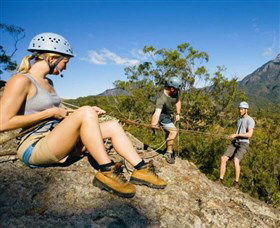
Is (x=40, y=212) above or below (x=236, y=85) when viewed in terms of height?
below

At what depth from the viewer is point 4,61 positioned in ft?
93.5

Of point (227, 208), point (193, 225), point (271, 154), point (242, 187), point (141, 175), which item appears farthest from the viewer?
point (271, 154)

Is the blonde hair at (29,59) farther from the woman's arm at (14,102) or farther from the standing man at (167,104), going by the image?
the standing man at (167,104)

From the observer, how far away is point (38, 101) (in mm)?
2760

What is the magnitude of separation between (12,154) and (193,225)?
7.60 ft

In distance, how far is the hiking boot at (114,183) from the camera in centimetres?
277

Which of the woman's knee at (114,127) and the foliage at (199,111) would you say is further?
the foliage at (199,111)

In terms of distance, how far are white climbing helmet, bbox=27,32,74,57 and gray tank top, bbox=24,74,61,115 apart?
0.38 meters

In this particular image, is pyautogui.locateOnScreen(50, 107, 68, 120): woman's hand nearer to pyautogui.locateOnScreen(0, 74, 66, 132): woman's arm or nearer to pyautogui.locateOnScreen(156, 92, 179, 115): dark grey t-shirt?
pyautogui.locateOnScreen(0, 74, 66, 132): woman's arm

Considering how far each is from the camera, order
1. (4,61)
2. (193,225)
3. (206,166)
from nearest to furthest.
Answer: (193,225) < (206,166) < (4,61)

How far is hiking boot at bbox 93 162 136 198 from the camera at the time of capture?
2771 millimetres

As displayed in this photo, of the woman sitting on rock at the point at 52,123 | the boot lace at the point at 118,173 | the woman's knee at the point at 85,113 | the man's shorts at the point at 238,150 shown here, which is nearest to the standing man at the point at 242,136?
the man's shorts at the point at 238,150

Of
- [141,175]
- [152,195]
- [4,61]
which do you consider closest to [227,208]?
[152,195]

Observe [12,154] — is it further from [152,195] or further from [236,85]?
[236,85]
